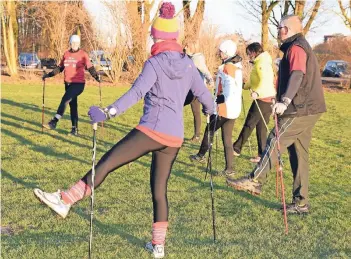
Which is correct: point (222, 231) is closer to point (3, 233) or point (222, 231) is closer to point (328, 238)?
point (328, 238)

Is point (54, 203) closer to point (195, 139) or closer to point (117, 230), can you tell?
point (117, 230)

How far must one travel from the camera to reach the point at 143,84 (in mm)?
3975

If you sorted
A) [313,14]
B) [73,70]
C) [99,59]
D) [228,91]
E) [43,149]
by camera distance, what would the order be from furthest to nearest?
1. [313,14]
2. [99,59]
3. [73,70]
4. [43,149]
5. [228,91]

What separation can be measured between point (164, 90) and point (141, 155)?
1.94ft

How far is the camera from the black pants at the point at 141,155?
4156mm

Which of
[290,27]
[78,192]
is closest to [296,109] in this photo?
[290,27]

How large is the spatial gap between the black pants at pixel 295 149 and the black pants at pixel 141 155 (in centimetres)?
173

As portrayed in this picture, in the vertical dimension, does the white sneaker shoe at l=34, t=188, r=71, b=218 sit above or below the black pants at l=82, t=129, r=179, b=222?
below

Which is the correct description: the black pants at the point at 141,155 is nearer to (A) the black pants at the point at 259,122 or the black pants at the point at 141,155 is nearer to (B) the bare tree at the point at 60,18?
(A) the black pants at the point at 259,122

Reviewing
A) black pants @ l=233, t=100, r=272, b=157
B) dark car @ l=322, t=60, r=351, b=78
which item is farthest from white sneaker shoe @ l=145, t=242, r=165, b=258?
dark car @ l=322, t=60, r=351, b=78

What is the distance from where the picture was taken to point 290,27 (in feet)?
18.3

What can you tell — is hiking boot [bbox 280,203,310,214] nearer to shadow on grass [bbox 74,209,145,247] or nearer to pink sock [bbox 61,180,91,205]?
shadow on grass [bbox 74,209,145,247]

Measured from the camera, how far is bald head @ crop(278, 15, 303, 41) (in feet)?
18.3

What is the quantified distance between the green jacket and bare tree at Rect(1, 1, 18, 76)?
23.6m
